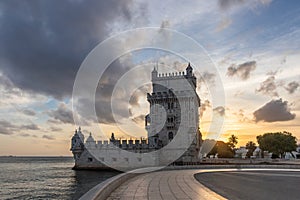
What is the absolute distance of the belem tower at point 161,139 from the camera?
83.8 metres

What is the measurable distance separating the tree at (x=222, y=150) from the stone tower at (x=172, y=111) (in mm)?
28545

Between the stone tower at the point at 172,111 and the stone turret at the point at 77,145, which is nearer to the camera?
the stone tower at the point at 172,111

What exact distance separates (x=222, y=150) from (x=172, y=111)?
40.5 m

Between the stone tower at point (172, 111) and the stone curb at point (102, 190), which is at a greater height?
the stone tower at point (172, 111)

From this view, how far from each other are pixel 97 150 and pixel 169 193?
232 ft

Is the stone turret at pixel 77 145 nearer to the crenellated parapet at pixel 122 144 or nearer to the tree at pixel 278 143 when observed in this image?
the crenellated parapet at pixel 122 144

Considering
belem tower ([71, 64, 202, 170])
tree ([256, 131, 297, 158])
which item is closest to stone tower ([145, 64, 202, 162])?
belem tower ([71, 64, 202, 170])

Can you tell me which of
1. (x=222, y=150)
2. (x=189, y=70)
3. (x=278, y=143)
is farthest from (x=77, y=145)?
(x=278, y=143)

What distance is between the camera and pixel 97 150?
87438 millimetres

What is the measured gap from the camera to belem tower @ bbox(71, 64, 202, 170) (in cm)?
8375

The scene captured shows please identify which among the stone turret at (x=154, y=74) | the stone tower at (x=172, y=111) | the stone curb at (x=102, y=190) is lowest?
the stone curb at (x=102, y=190)

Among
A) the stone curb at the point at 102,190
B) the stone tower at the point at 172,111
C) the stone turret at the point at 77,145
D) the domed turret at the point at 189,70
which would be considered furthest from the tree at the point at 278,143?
the stone curb at the point at 102,190

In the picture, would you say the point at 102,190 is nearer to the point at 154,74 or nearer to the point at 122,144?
the point at 122,144

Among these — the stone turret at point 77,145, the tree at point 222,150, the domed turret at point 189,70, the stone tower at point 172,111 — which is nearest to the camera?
the stone tower at point 172,111
